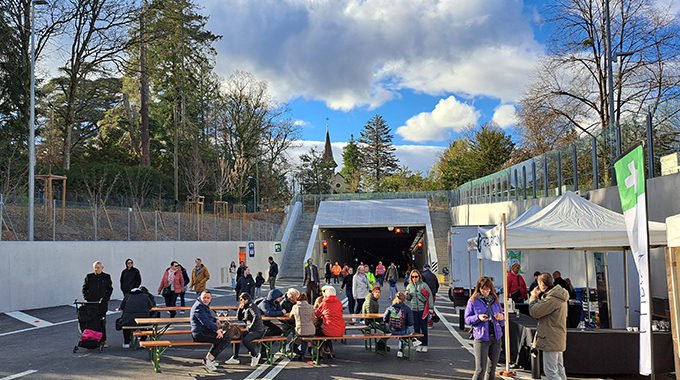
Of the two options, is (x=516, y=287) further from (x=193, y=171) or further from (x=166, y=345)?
(x=193, y=171)

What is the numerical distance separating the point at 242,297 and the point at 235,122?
45427mm

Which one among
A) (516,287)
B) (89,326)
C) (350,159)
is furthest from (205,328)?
(350,159)

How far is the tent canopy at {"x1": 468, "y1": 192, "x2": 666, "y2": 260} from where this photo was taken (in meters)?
9.14

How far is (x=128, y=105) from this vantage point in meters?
46.2

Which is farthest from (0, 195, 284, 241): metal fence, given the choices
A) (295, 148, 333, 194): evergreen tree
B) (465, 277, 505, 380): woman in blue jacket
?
(295, 148, 333, 194): evergreen tree

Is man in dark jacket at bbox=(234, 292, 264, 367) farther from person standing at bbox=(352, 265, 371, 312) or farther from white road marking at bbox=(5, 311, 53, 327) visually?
white road marking at bbox=(5, 311, 53, 327)

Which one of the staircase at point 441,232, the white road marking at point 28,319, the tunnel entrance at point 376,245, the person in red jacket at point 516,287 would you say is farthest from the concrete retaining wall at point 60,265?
the tunnel entrance at point 376,245

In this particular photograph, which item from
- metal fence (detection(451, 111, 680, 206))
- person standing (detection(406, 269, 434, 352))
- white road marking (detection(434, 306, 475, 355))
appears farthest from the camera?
metal fence (detection(451, 111, 680, 206))

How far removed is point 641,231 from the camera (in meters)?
6.21

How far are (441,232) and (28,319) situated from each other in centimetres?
3033

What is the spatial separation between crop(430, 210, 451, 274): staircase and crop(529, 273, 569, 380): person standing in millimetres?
26024

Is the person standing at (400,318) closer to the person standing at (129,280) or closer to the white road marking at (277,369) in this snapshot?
the white road marking at (277,369)

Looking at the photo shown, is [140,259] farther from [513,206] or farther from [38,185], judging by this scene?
[513,206]


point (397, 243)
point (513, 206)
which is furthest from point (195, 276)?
point (397, 243)
